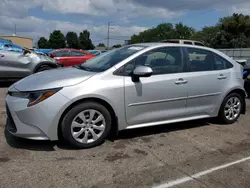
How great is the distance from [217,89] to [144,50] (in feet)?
5.21

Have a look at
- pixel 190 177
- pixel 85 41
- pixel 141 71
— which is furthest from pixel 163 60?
pixel 85 41

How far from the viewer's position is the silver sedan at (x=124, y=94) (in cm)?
368

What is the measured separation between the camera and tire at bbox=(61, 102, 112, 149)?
12.3 ft

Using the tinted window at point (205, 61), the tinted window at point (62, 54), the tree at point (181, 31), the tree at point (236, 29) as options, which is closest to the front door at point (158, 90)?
the tinted window at point (205, 61)

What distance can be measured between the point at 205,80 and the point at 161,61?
2.93ft

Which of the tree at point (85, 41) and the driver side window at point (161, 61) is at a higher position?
the tree at point (85, 41)

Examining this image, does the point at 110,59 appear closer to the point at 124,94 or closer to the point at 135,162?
the point at 124,94

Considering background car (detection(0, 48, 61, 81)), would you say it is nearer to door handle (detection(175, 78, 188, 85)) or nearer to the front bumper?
the front bumper

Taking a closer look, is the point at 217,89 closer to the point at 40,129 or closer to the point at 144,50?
the point at 144,50

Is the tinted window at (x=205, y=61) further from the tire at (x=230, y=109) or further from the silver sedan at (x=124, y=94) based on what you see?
the tire at (x=230, y=109)

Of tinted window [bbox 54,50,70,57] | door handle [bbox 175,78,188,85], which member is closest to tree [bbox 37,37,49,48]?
tinted window [bbox 54,50,70,57]

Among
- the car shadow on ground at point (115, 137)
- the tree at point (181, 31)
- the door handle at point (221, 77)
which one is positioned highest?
the tree at point (181, 31)

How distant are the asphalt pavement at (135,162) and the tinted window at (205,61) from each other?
1162 mm

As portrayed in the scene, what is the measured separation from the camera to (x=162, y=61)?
458 centimetres
